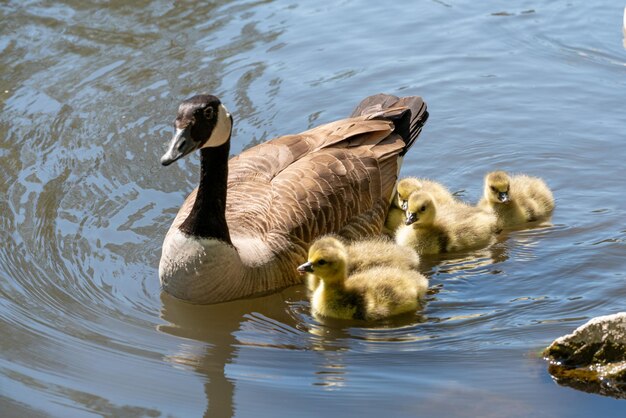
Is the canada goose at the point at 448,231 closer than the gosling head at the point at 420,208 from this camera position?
No

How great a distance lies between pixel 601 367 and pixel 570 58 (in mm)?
5457

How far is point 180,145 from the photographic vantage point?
6785mm

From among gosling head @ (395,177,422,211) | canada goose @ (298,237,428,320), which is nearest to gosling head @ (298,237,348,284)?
canada goose @ (298,237,428,320)

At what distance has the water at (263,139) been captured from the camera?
20.4ft

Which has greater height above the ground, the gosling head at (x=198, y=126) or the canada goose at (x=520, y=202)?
the gosling head at (x=198, y=126)

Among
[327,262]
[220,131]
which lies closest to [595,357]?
[327,262]

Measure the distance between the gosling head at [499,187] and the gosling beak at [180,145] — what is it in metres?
2.50

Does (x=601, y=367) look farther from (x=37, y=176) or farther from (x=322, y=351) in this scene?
(x=37, y=176)

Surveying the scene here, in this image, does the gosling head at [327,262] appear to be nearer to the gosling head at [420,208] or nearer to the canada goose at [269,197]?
the canada goose at [269,197]

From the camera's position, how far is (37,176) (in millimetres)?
8914

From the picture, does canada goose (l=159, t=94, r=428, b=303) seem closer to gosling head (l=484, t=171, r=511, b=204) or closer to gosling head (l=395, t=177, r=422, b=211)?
gosling head (l=395, t=177, r=422, b=211)

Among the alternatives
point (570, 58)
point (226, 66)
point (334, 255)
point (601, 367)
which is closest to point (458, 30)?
point (570, 58)

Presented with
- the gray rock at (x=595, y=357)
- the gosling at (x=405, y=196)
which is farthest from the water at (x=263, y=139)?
the gosling at (x=405, y=196)

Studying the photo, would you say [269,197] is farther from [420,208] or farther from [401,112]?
[401,112]
